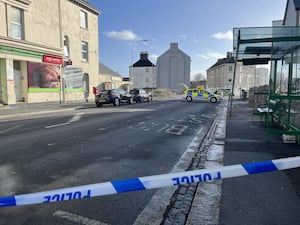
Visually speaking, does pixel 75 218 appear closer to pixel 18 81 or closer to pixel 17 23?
pixel 18 81

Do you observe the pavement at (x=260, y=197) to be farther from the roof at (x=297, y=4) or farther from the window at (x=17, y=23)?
the window at (x=17, y=23)

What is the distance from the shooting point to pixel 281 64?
8.90 meters

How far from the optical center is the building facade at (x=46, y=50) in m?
17.8

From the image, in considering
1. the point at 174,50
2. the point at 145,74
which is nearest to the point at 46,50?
the point at 145,74

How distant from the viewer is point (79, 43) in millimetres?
26734

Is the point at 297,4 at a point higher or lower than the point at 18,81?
higher

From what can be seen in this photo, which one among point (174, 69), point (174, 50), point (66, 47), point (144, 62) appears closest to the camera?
point (66, 47)

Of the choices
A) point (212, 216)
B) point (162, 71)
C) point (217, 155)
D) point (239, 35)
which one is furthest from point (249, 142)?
point (162, 71)

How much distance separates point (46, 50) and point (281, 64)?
19438mm

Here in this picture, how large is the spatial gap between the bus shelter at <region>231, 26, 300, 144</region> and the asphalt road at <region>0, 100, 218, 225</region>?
3072mm

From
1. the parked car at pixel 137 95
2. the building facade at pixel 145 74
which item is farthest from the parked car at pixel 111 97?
the building facade at pixel 145 74

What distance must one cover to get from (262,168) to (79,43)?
2754cm

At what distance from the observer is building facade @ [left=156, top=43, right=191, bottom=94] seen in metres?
69.9

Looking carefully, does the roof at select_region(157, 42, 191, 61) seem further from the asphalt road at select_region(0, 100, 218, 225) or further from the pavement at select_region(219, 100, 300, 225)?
the pavement at select_region(219, 100, 300, 225)
